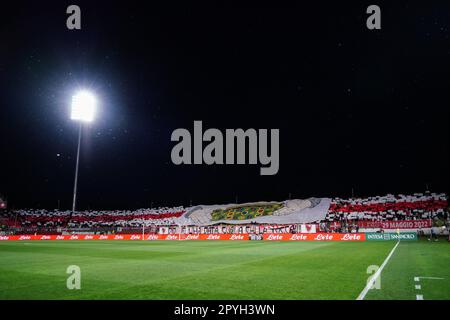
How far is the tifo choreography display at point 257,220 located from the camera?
147ft

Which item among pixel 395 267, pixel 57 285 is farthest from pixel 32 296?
pixel 395 267

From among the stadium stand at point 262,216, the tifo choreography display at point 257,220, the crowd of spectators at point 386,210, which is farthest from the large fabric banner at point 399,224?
the crowd of spectators at point 386,210

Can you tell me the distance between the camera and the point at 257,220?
65.1 m

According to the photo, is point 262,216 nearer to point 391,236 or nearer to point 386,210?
point 386,210

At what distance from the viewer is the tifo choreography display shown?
44.7m

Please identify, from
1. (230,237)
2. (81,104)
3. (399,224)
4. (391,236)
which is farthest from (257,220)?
(81,104)

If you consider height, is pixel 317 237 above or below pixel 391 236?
below

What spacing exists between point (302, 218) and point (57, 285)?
53.4 meters

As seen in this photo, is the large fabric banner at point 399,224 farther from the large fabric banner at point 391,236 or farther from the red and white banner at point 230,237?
the red and white banner at point 230,237

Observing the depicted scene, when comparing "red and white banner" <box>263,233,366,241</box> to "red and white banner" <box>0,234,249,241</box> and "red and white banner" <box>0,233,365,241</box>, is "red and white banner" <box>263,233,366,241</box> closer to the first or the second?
"red and white banner" <box>0,233,365,241</box>

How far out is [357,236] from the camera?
40.2 m

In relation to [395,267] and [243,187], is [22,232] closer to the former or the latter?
[243,187]

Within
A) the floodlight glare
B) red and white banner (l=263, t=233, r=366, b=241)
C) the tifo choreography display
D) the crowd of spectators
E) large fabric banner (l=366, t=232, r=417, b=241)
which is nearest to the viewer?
the floodlight glare

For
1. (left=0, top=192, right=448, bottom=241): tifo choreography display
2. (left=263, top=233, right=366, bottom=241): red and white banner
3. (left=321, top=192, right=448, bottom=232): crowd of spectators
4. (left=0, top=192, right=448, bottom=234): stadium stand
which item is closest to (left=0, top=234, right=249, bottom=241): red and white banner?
(left=0, top=192, right=448, bottom=241): tifo choreography display
